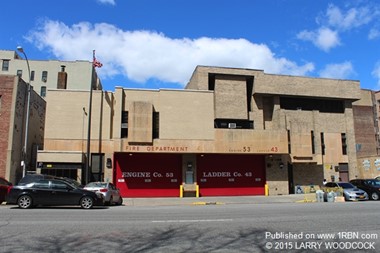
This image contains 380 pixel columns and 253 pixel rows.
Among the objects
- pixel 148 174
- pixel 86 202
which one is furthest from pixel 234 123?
pixel 86 202

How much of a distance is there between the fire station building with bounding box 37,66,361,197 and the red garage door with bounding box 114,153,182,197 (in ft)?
0.27

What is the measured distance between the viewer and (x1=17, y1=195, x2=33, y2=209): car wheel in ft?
53.7

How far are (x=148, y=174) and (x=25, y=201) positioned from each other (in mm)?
14489

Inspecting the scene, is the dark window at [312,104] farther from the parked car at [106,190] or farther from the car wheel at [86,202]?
the car wheel at [86,202]

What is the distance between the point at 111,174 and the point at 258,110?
1576cm

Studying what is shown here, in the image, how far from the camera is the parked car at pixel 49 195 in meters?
16.5

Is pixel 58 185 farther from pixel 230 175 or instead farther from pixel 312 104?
pixel 312 104

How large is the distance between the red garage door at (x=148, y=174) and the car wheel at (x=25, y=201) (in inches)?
518

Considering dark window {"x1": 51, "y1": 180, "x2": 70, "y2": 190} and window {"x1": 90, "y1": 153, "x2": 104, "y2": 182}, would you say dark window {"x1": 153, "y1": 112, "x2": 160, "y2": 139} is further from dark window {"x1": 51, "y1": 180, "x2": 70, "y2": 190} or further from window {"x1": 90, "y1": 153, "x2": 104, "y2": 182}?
dark window {"x1": 51, "y1": 180, "x2": 70, "y2": 190}

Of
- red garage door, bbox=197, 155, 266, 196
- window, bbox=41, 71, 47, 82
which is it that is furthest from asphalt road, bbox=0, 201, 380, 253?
window, bbox=41, 71, 47, 82

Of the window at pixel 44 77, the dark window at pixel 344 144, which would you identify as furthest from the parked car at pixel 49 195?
the window at pixel 44 77

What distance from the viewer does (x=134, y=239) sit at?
823cm

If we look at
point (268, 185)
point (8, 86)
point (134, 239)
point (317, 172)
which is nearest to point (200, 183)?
point (268, 185)

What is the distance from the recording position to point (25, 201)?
1645cm
